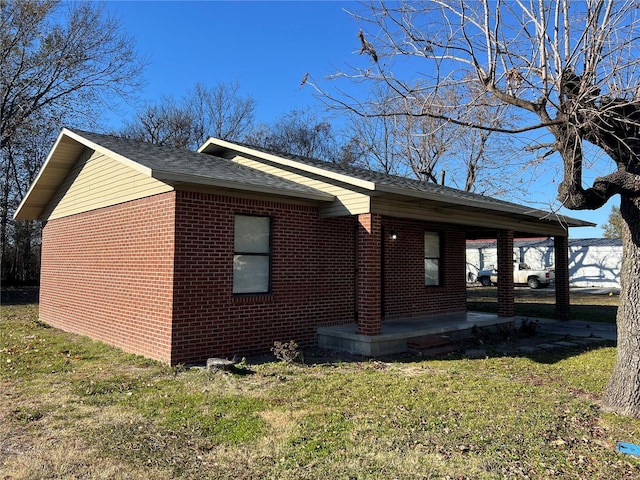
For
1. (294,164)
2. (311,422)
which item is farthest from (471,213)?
(311,422)

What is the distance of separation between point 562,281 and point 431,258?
15.6 feet

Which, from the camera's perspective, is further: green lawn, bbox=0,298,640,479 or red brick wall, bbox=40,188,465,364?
red brick wall, bbox=40,188,465,364

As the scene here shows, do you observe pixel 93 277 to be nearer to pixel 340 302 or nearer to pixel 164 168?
pixel 164 168

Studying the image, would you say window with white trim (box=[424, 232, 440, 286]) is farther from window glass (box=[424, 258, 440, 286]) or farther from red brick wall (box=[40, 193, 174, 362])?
red brick wall (box=[40, 193, 174, 362])

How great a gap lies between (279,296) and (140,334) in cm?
259

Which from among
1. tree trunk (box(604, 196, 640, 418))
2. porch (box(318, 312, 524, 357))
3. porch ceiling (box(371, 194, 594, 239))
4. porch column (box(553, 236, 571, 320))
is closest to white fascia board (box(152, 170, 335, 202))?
porch ceiling (box(371, 194, 594, 239))

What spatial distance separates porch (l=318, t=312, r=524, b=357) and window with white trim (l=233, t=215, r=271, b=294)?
161cm

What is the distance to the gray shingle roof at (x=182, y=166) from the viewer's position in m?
7.51

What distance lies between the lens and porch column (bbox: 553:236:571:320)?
1432 cm

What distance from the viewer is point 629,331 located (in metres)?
5.33

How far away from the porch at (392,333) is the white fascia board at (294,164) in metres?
2.78

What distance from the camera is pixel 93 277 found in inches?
412

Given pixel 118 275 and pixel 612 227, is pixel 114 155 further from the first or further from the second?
pixel 612 227

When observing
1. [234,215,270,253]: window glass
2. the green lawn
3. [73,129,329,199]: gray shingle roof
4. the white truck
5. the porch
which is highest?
[73,129,329,199]: gray shingle roof
